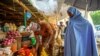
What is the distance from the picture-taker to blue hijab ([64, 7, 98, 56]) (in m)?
3.83

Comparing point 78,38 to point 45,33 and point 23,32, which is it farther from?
point 23,32

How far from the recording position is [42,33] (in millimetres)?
4340

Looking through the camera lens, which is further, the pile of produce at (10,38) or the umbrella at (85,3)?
the umbrella at (85,3)

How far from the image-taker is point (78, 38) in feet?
12.7

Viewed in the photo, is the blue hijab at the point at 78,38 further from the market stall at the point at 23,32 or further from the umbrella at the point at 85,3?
the umbrella at the point at 85,3

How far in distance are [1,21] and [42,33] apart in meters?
0.85

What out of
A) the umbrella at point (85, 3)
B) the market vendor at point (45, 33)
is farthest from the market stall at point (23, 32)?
the umbrella at point (85, 3)

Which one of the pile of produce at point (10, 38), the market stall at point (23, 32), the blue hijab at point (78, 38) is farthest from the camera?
the blue hijab at point (78, 38)

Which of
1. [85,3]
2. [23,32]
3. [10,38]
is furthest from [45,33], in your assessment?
[85,3]

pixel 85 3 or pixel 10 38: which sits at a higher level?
pixel 85 3

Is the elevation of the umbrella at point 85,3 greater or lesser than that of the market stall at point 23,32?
greater

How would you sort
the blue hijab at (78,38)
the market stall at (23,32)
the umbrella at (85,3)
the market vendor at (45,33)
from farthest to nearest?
the umbrella at (85,3)
the market vendor at (45,33)
the blue hijab at (78,38)
the market stall at (23,32)

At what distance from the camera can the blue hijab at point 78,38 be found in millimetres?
3826

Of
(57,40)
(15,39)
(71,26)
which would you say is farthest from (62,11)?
(15,39)
